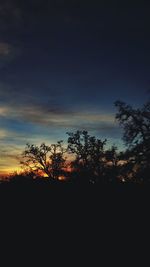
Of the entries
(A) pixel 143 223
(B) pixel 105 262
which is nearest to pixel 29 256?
(B) pixel 105 262

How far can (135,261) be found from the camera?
432 inches

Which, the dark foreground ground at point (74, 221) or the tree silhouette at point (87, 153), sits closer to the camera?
the dark foreground ground at point (74, 221)

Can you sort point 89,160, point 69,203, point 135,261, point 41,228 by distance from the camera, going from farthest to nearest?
point 89,160 < point 69,203 < point 41,228 < point 135,261

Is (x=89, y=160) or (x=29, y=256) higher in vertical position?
(x=89, y=160)

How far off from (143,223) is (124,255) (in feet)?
5.06

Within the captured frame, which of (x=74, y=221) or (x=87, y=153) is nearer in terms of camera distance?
(x=74, y=221)

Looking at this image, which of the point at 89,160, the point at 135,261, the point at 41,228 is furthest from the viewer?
the point at 89,160

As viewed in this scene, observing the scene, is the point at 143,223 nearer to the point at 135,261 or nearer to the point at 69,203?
the point at 135,261

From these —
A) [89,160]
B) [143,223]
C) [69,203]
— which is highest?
[89,160]

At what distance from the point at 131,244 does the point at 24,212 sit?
3656 mm

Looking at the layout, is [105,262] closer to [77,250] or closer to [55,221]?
[77,250]

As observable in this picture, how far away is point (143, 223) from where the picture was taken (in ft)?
40.4

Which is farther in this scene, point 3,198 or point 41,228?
point 3,198

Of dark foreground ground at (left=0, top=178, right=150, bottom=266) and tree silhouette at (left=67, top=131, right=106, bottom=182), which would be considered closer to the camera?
dark foreground ground at (left=0, top=178, right=150, bottom=266)
